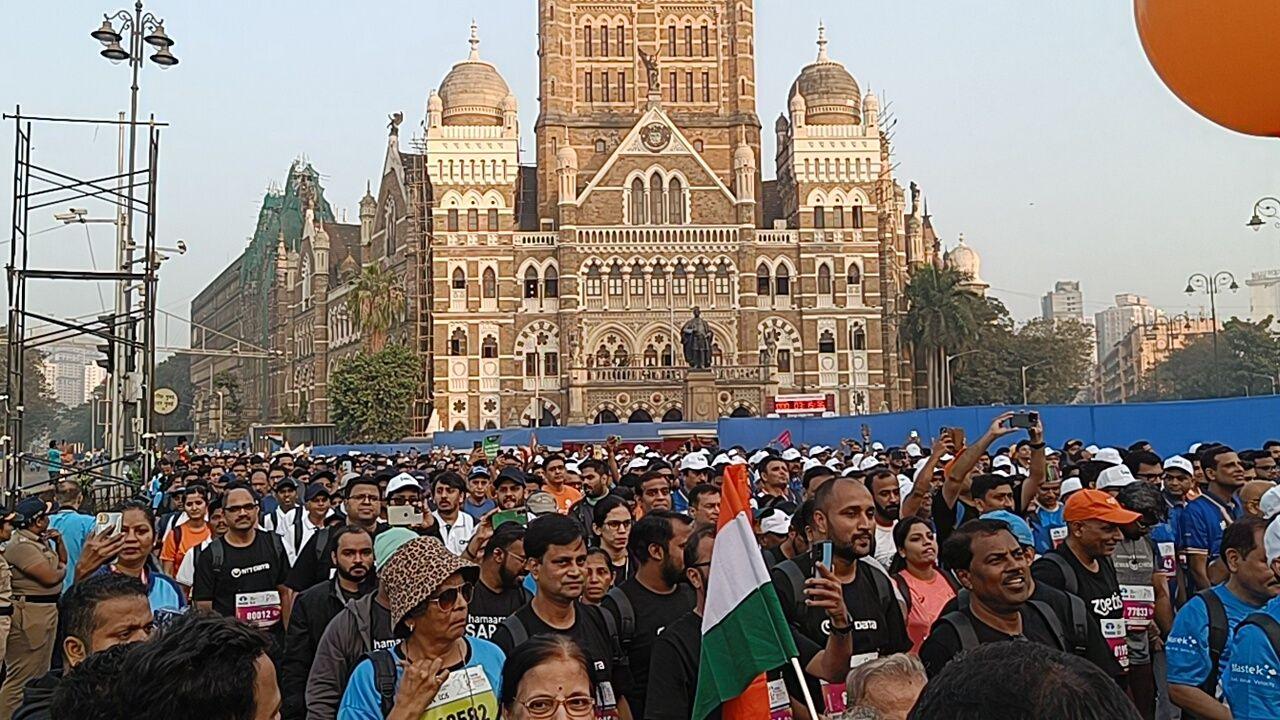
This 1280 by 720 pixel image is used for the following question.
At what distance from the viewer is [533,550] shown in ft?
16.9

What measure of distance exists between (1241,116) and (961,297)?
169 feet

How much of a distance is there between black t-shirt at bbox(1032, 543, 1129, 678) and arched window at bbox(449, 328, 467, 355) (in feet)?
153

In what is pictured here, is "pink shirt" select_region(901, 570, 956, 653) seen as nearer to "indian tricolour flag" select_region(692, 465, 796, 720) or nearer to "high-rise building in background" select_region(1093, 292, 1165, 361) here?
"indian tricolour flag" select_region(692, 465, 796, 720)

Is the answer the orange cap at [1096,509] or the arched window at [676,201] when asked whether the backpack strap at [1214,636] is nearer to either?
the orange cap at [1096,509]

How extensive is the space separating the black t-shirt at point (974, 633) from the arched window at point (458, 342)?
1878 inches

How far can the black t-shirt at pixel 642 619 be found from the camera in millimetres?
5285

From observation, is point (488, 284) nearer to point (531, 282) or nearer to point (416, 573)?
point (531, 282)

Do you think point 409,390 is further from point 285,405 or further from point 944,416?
point 944,416

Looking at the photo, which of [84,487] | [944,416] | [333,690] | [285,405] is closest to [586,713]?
[333,690]

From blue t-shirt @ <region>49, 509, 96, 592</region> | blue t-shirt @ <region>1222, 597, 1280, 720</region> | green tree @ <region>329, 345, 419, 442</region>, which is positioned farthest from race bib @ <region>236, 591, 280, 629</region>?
green tree @ <region>329, 345, 419, 442</region>

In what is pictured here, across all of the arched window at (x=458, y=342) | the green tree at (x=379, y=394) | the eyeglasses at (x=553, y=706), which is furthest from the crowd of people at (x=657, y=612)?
the green tree at (x=379, y=394)

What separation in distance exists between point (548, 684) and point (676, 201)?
49.5m

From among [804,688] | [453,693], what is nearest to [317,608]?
[453,693]

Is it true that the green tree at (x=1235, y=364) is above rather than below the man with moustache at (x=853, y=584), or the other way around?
above
